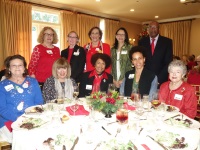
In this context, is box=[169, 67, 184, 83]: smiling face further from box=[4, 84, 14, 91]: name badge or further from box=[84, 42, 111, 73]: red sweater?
box=[4, 84, 14, 91]: name badge

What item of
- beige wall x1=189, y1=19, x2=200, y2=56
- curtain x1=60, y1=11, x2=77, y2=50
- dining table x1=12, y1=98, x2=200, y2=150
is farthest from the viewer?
beige wall x1=189, y1=19, x2=200, y2=56

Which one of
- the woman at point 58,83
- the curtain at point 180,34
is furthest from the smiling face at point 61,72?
the curtain at point 180,34

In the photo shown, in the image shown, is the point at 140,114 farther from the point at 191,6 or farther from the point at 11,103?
the point at 191,6

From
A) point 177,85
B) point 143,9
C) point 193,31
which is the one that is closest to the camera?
point 177,85

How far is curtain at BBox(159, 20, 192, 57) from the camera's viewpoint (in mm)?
10995

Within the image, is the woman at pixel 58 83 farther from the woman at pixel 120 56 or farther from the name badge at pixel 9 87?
Result: the woman at pixel 120 56

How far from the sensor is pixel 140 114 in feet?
6.52

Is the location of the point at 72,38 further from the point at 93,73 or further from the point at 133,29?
the point at 133,29

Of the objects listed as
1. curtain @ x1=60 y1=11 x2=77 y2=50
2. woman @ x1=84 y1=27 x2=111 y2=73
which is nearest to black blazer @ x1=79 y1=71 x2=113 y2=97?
woman @ x1=84 y1=27 x2=111 y2=73

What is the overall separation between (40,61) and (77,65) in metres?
0.75

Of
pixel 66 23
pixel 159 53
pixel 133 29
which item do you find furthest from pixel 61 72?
pixel 133 29

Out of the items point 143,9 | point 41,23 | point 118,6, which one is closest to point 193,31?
point 143,9

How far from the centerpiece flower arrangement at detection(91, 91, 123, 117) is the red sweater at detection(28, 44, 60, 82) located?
2311mm

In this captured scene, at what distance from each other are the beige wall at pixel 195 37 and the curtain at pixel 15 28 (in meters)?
8.60
